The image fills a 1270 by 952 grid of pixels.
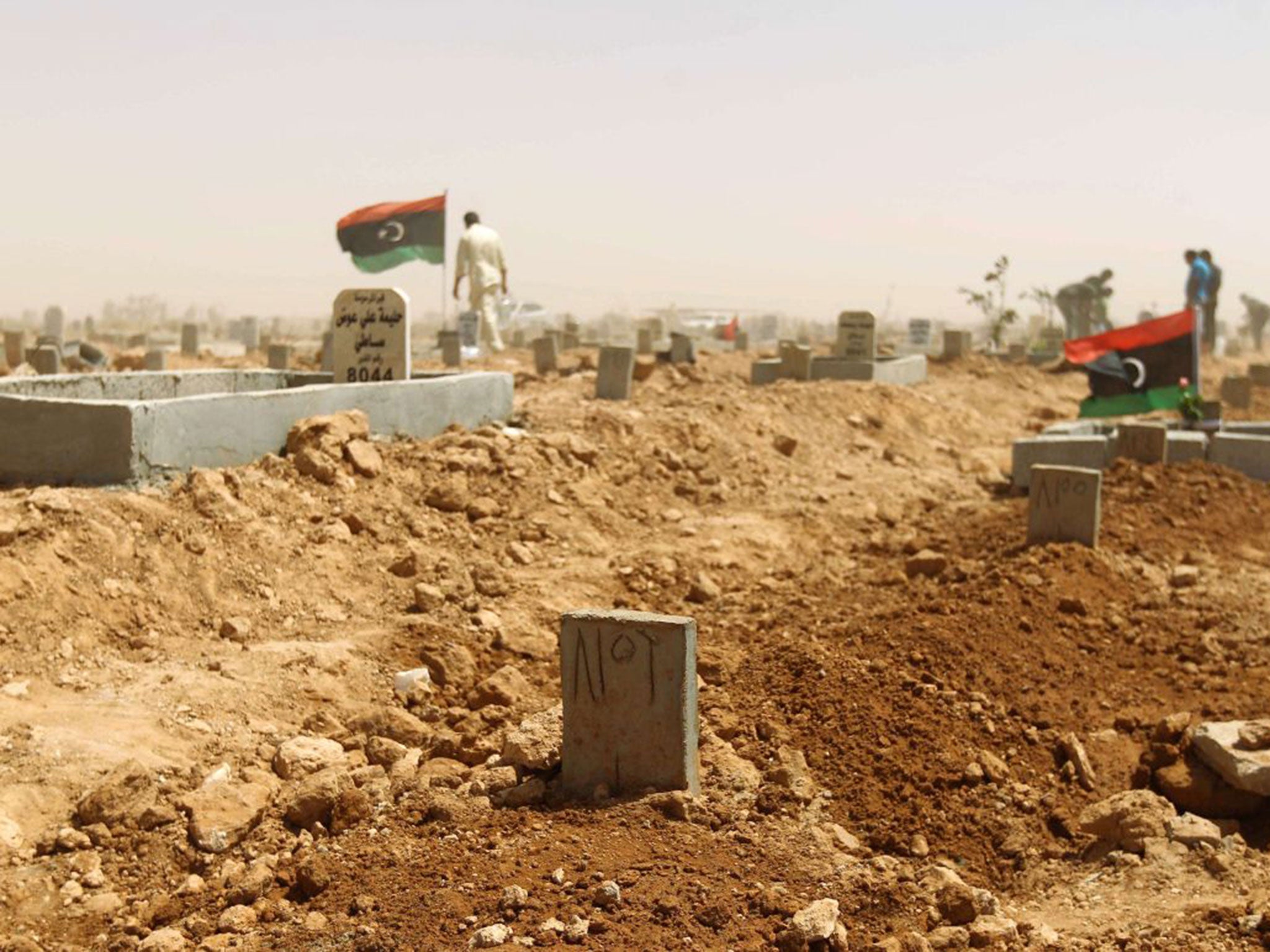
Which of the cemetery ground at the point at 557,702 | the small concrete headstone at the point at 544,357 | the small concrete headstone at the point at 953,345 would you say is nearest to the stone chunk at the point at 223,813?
the cemetery ground at the point at 557,702

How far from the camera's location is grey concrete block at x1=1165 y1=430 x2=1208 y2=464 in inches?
425

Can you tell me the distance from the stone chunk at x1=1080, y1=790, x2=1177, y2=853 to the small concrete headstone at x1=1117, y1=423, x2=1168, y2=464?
6.15 metres

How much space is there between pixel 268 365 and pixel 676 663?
14213mm

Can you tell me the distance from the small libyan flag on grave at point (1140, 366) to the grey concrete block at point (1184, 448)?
2.92 feet

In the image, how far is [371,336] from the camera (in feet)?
32.9

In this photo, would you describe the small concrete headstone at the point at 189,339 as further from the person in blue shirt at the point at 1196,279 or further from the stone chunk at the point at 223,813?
the stone chunk at the point at 223,813

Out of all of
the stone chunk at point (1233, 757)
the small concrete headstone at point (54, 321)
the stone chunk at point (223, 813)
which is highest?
the small concrete headstone at point (54, 321)

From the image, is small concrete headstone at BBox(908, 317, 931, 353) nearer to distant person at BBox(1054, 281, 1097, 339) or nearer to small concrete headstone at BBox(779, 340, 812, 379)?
distant person at BBox(1054, 281, 1097, 339)

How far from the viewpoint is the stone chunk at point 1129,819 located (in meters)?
4.79

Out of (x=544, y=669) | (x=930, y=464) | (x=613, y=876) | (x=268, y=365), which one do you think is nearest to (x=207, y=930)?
(x=613, y=876)

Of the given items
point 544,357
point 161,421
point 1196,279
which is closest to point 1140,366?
point 544,357

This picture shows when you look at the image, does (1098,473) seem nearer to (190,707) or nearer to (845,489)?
(845,489)

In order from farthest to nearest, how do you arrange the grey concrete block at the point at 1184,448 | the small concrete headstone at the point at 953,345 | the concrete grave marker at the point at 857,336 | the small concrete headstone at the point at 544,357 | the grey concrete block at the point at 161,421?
the small concrete headstone at the point at 953,345 → the concrete grave marker at the point at 857,336 → the small concrete headstone at the point at 544,357 → the grey concrete block at the point at 1184,448 → the grey concrete block at the point at 161,421

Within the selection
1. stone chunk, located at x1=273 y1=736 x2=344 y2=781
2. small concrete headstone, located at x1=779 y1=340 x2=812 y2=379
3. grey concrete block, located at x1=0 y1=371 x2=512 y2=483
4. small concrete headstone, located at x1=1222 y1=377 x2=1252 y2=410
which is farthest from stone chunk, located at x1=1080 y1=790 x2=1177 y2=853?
small concrete headstone, located at x1=1222 y1=377 x2=1252 y2=410
